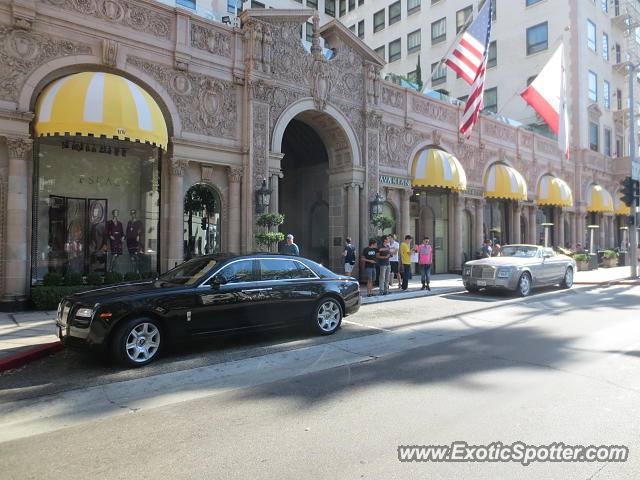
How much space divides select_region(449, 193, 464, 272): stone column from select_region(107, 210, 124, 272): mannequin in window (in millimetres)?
15439

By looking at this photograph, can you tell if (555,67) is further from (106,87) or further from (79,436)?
(79,436)

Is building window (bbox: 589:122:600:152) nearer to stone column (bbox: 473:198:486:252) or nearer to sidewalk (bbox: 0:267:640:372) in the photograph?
stone column (bbox: 473:198:486:252)

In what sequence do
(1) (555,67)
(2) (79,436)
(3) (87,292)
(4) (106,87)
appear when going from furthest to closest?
(1) (555,67), (4) (106,87), (3) (87,292), (2) (79,436)

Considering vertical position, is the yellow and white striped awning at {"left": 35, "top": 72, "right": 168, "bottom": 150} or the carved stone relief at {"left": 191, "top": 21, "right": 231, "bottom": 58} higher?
the carved stone relief at {"left": 191, "top": 21, "right": 231, "bottom": 58}

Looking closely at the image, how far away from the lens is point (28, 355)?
6.41 metres

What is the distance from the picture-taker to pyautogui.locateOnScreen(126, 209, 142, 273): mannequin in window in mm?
13023

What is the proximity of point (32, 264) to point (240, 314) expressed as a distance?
24.9 feet

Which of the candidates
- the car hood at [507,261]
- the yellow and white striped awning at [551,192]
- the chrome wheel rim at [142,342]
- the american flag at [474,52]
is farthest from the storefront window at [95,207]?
the yellow and white striped awning at [551,192]

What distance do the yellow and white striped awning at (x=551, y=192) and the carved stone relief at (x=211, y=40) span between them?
2090cm

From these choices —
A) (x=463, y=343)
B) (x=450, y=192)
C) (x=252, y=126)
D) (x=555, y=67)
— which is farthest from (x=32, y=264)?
(x=555, y=67)

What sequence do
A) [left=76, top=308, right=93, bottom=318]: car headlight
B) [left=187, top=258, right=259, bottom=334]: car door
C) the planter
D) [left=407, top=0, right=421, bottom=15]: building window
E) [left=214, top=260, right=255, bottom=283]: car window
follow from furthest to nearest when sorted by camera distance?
1. [left=407, top=0, right=421, bottom=15]: building window
2. the planter
3. [left=214, top=260, right=255, bottom=283]: car window
4. [left=187, top=258, right=259, bottom=334]: car door
5. [left=76, top=308, right=93, bottom=318]: car headlight

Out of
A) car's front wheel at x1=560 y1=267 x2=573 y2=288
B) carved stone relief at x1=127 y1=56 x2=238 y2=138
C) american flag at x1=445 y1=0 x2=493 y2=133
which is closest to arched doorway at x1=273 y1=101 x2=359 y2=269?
carved stone relief at x1=127 y1=56 x2=238 y2=138

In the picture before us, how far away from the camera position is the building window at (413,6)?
37172mm

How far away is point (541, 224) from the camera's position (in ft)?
90.1
